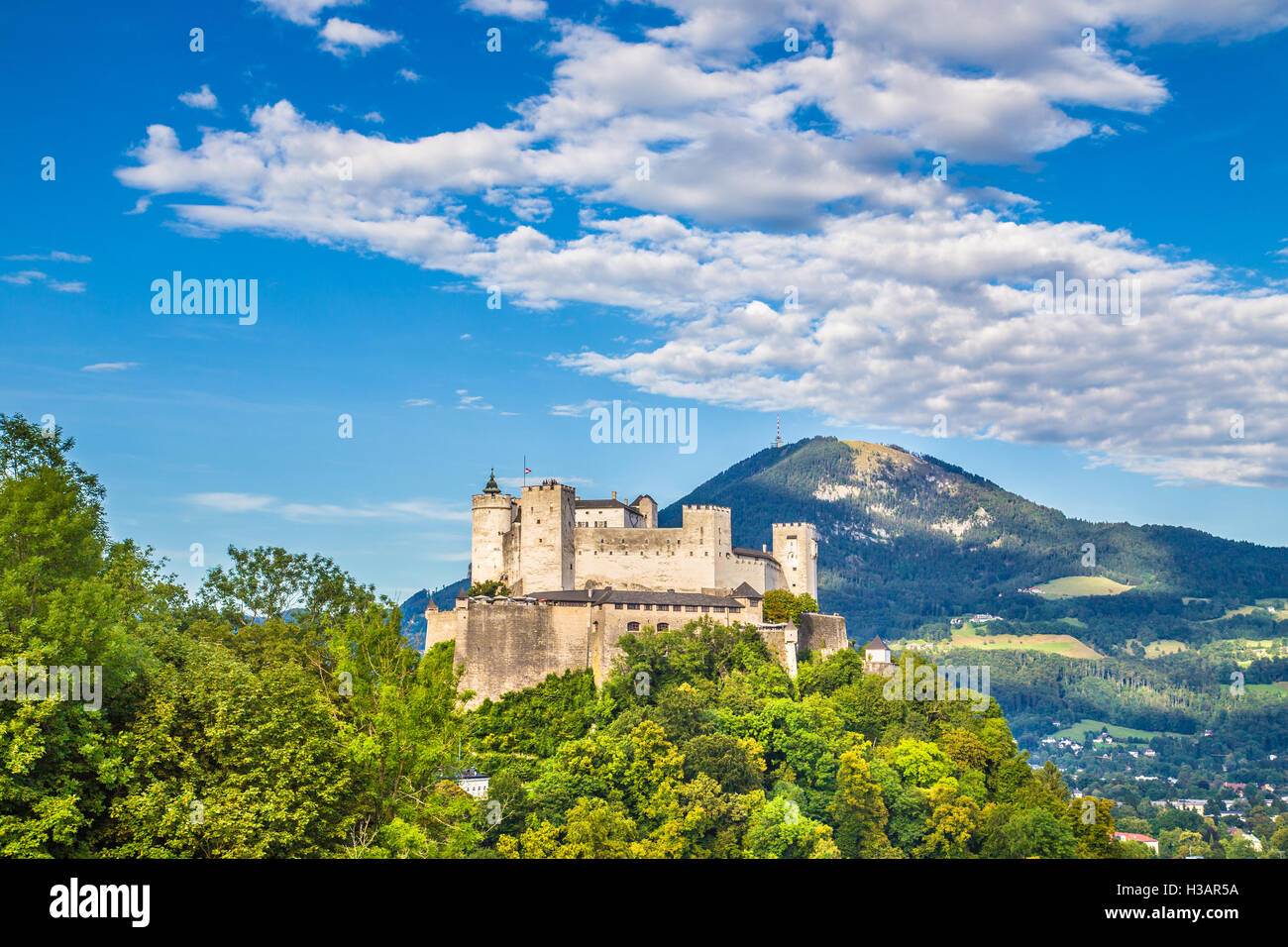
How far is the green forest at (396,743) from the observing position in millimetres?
29422

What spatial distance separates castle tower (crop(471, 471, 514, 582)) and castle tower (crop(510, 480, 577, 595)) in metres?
1.77

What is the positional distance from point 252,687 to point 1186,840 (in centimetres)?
12343

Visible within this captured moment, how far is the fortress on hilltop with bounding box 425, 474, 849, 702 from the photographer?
69.8 metres

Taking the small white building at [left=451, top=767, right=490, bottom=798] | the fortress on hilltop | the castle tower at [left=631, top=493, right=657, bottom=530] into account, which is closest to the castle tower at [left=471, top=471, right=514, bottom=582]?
the fortress on hilltop

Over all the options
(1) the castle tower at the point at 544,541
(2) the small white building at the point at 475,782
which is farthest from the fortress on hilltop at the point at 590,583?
(2) the small white building at the point at 475,782

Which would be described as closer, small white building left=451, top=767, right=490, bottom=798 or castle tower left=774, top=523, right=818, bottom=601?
small white building left=451, top=767, right=490, bottom=798

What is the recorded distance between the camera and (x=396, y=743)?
3969cm

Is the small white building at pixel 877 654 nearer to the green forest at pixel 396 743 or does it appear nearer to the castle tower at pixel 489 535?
the green forest at pixel 396 743

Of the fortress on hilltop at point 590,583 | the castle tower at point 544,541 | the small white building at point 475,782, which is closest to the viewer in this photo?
the small white building at point 475,782

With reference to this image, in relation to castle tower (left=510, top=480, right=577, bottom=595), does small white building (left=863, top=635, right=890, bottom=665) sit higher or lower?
lower

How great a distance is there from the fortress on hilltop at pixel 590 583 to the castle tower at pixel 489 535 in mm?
71

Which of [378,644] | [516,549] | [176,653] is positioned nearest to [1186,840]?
[516,549]

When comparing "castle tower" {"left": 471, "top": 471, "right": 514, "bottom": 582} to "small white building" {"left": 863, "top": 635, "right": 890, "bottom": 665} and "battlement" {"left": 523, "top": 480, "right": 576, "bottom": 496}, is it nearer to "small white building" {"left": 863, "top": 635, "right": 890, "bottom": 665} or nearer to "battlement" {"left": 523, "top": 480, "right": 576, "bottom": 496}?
"battlement" {"left": 523, "top": 480, "right": 576, "bottom": 496}
